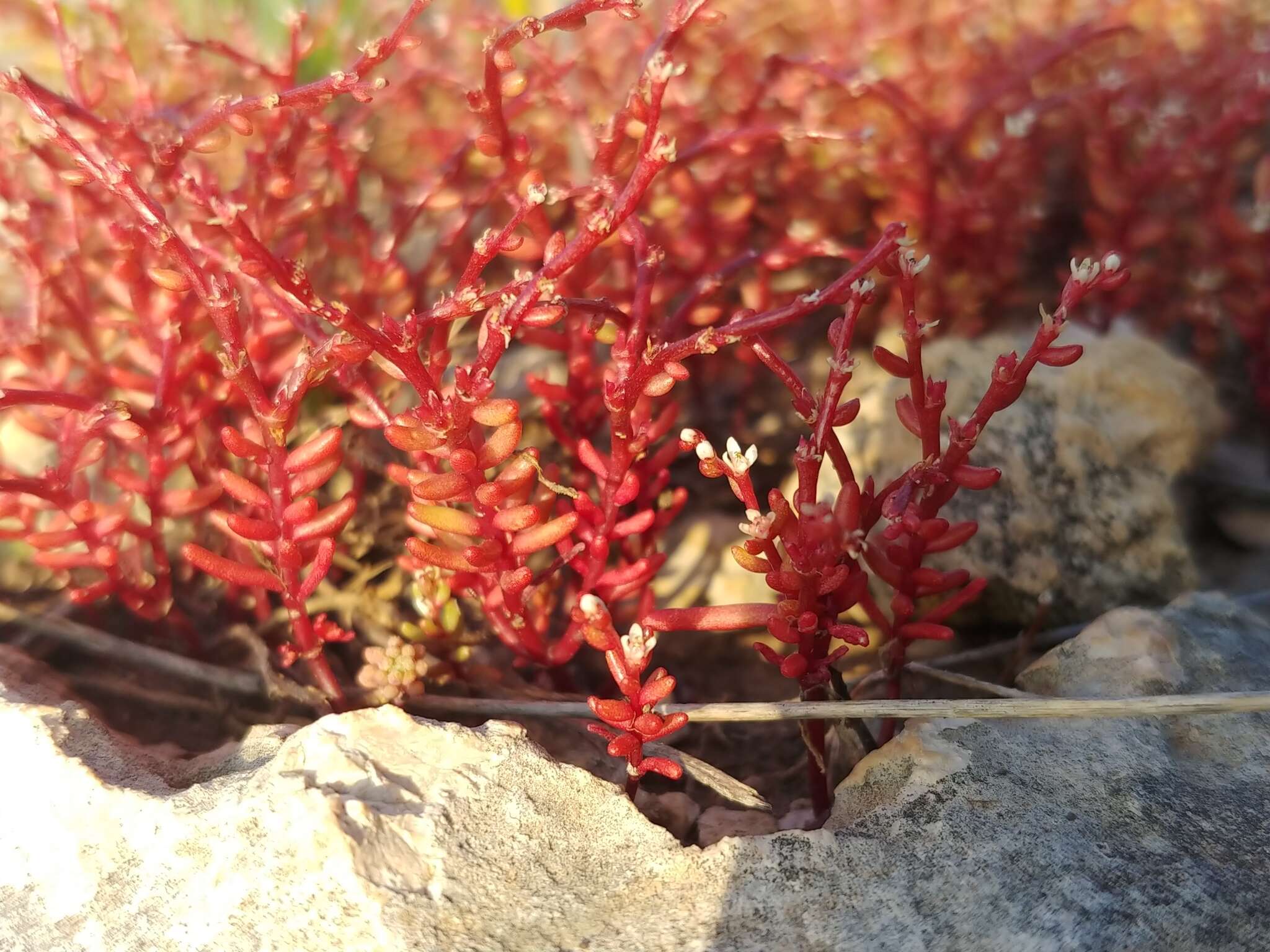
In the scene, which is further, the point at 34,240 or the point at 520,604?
the point at 34,240

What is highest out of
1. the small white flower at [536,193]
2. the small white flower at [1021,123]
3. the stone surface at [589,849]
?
the small white flower at [1021,123]

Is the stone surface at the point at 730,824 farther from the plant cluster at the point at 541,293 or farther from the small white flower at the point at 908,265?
the small white flower at the point at 908,265

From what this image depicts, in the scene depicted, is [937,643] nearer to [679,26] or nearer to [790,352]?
[790,352]

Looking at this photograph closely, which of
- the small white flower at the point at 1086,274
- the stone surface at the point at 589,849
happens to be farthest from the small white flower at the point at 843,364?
the stone surface at the point at 589,849

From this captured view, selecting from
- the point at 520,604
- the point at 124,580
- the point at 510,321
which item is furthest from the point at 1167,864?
the point at 124,580

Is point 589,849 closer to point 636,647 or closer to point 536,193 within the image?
point 636,647

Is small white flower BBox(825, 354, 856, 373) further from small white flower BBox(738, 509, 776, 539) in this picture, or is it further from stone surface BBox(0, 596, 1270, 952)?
stone surface BBox(0, 596, 1270, 952)
